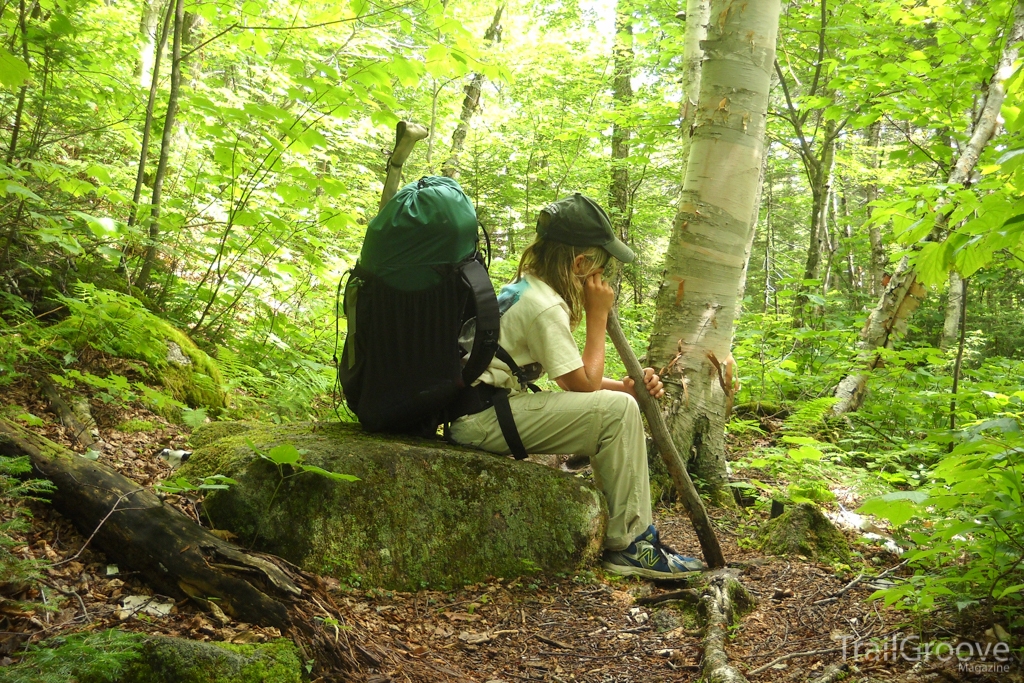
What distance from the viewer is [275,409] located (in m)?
4.92

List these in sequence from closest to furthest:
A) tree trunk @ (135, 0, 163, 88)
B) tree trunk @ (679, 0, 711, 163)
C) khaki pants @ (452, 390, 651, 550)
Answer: khaki pants @ (452, 390, 651, 550) < tree trunk @ (679, 0, 711, 163) < tree trunk @ (135, 0, 163, 88)

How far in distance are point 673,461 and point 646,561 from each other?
1.93 feet

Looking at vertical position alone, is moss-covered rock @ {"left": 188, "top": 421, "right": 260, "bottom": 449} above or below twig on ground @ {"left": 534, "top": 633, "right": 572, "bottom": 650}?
above

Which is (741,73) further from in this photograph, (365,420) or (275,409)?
(275,409)

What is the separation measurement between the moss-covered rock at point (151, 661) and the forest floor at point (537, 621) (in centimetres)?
10

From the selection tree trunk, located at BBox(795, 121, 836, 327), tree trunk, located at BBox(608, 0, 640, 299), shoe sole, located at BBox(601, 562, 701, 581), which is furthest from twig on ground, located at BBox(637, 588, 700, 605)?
tree trunk, located at BBox(608, 0, 640, 299)

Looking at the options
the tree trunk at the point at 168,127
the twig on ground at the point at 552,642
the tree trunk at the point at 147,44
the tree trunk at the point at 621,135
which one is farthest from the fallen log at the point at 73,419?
the tree trunk at the point at 621,135

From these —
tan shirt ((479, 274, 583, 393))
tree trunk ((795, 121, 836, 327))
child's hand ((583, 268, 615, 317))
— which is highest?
tree trunk ((795, 121, 836, 327))

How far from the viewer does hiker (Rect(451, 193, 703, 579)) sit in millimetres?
3475

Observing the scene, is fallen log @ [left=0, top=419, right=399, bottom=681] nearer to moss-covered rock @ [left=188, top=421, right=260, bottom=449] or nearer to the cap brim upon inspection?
moss-covered rock @ [left=188, top=421, right=260, bottom=449]

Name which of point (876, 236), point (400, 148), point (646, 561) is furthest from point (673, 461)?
point (876, 236)

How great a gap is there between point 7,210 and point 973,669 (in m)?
5.55

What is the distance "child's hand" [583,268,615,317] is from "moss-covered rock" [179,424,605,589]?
3.16 ft

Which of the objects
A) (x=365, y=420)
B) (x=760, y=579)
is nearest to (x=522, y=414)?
(x=365, y=420)
